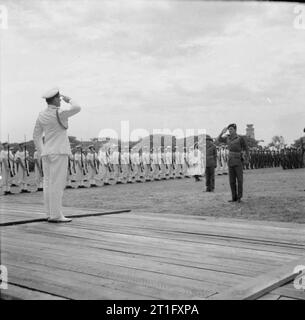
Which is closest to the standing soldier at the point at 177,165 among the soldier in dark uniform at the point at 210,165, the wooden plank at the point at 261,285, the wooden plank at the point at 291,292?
the soldier in dark uniform at the point at 210,165

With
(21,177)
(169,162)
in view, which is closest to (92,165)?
(21,177)

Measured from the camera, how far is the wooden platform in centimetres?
280

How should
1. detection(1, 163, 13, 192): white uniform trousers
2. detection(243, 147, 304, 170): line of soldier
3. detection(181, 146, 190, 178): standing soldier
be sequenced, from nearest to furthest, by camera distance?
detection(1, 163, 13, 192): white uniform trousers, detection(181, 146, 190, 178): standing soldier, detection(243, 147, 304, 170): line of soldier

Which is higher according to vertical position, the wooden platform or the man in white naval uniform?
the man in white naval uniform

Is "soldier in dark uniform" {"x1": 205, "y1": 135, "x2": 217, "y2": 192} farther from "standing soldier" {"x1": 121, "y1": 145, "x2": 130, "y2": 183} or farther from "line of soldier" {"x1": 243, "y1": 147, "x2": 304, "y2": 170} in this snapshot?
"line of soldier" {"x1": 243, "y1": 147, "x2": 304, "y2": 170}

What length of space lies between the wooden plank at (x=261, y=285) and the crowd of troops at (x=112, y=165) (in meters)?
13.2

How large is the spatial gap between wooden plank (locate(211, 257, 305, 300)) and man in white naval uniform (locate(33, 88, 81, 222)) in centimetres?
315

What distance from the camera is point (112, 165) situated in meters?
22.7

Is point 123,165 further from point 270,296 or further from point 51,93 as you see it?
point 270,296

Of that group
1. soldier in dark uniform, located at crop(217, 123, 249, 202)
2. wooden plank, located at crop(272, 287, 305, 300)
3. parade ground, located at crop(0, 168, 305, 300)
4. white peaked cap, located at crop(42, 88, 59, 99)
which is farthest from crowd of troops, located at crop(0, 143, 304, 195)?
wooden plank, located at crop(272, 287, 305, 300)

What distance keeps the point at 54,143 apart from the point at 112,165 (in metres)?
16.9

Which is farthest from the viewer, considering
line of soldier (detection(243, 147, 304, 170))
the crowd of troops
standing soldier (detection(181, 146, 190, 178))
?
line of soldier (detection(243, 147, 304, 170))

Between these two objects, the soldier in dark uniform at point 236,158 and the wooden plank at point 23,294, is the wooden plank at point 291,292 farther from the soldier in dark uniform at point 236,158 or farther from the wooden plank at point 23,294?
the soldier in dark uniform at point 236,158
